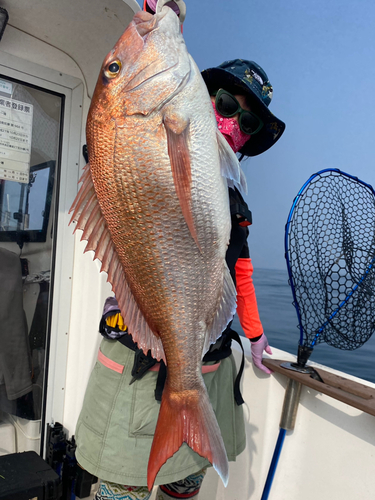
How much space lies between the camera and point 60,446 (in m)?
2.48

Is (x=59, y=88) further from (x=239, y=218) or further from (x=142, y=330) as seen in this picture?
(x=142, y=330)

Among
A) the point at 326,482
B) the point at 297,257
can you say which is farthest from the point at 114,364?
the point at 326,482

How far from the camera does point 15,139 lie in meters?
2.37

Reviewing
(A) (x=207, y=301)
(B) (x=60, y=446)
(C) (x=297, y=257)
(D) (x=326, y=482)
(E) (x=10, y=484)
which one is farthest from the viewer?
(B) (x=60, y=446)

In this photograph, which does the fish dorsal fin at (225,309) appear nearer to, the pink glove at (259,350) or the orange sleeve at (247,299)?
the orange sleeve at (247,299)

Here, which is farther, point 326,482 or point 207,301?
point 326,482

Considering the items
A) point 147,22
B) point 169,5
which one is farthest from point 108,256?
point 169,5

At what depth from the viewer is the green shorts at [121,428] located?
1469 millimetres

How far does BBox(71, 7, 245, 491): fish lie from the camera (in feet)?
3.49

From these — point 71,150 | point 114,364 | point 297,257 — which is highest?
point 71,150

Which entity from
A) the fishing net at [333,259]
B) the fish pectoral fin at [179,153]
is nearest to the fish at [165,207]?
the fish pectoral fin at [179,153]

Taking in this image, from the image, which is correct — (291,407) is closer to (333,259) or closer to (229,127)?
(333,259)

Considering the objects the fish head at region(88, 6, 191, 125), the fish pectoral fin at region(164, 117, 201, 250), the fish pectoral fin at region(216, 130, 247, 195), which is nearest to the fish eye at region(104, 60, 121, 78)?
the fish head at region(88, 6, 191, 125)

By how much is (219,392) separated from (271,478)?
889mm
